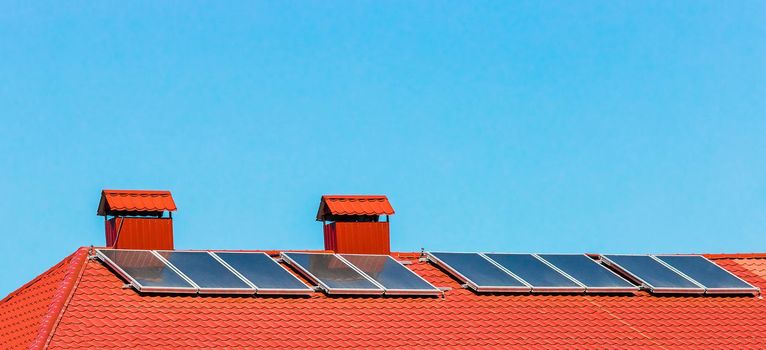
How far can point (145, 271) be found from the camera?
28.4 meters

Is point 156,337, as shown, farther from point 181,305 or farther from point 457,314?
point 457,314

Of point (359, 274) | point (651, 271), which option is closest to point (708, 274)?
point (651, 271)

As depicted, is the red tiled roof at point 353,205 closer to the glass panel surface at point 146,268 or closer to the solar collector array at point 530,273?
the solar collector array at point 530,273

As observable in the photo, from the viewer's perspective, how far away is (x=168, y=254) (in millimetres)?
29719

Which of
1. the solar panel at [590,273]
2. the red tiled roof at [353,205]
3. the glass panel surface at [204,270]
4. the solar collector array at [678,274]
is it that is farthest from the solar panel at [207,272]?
the solar collector array at [678,274]

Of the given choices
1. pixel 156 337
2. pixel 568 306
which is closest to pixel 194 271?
pixel 156 337

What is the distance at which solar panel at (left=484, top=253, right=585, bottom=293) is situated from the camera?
102 feet

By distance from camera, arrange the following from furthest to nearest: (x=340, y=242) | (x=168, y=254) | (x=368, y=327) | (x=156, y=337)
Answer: (x=340, y=242) < (x=168, y=254) < (x=368, y=327) < (x=156, y=337)

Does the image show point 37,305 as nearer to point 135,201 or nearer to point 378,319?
point 135,201

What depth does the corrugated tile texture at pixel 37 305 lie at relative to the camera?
25.8m

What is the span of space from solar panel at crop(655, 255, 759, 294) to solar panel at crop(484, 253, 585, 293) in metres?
3.57

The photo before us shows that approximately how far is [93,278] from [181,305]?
2.01 metres

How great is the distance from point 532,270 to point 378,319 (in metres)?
5.40

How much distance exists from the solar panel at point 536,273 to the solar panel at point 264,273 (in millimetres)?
5506
